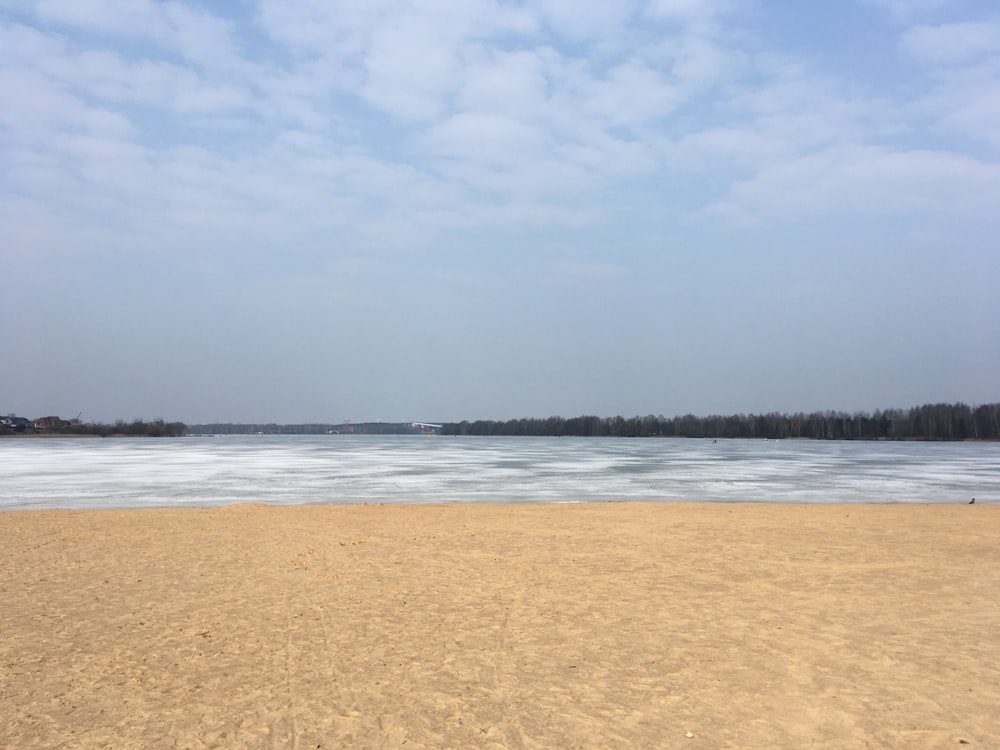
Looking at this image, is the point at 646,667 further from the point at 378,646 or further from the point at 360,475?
the point at 360,475

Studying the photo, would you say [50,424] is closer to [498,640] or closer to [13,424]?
[13,424]

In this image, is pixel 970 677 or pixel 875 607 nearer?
pixel 970 677

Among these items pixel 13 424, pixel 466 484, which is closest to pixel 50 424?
pixel 13 424

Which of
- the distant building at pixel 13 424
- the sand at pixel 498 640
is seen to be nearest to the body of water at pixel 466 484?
the sand at pixel 498 640

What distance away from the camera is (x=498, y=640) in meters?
6.36

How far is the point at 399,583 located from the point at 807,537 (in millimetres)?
7023

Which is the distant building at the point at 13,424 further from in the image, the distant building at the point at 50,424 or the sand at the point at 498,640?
the sand at the point at 498,640

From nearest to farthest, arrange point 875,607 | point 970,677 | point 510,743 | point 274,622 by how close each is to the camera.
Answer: point 510,743
point 970,677
point 274,622
point 875,607

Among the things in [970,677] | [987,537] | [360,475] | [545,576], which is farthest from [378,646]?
[360,475]

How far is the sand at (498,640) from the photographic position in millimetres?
4555

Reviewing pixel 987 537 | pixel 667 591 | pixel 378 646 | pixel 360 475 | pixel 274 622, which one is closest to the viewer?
pixel 378 646

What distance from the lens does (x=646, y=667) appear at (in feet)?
18.5

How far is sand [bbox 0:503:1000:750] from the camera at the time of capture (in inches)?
179

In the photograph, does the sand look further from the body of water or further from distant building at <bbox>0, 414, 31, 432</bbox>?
distant building at <bbox>0, 414, 31, 432</bbox>
